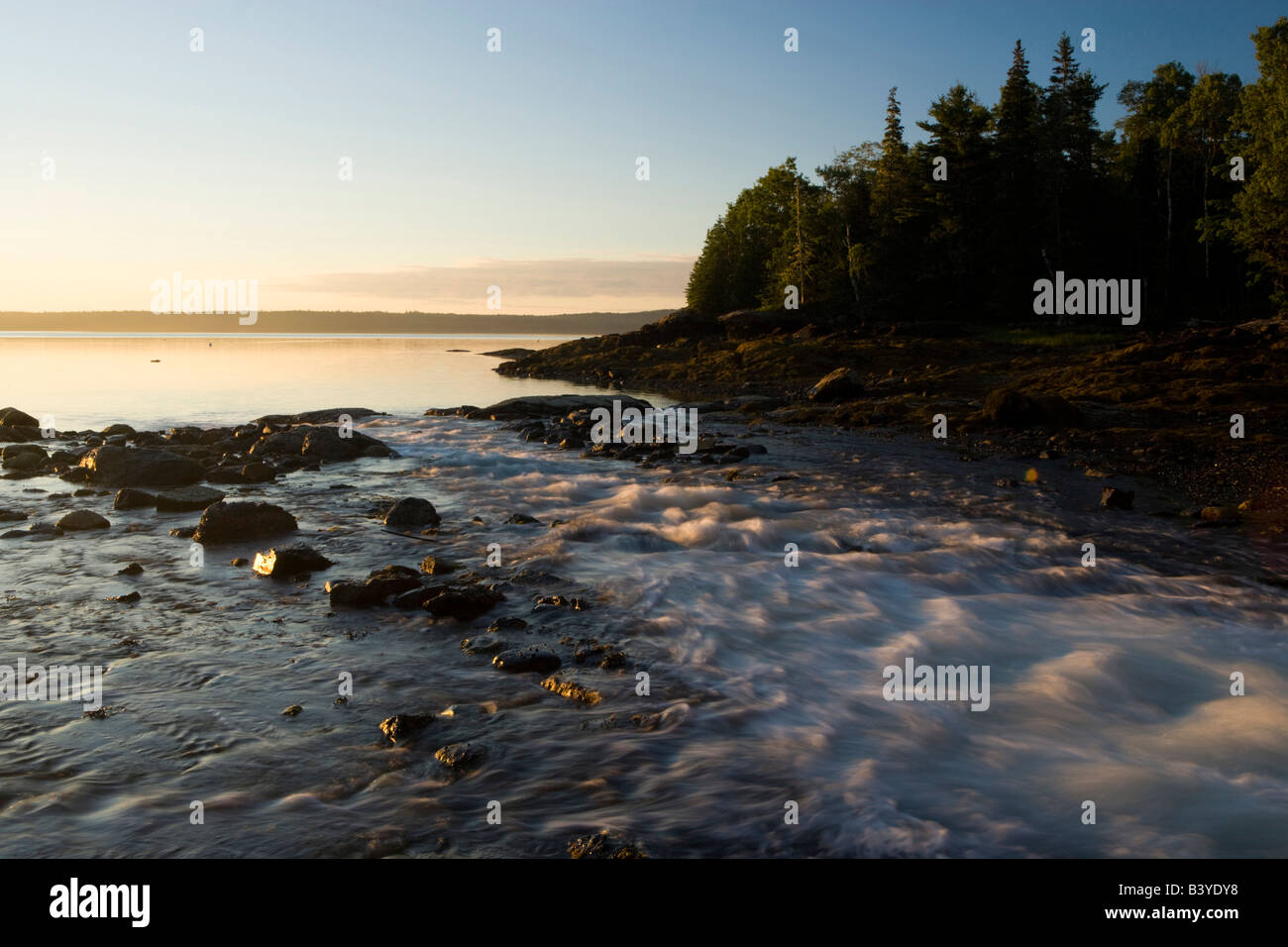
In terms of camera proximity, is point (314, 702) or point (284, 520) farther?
point (284, 520)

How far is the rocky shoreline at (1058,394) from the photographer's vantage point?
17.9 m

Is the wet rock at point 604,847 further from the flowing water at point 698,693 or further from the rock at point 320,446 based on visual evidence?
the rock at point 320,446

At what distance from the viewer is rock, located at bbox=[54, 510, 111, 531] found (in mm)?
15336

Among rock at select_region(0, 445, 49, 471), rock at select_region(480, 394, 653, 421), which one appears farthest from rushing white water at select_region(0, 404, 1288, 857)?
rock at select_region(480, 394, 653, 421)

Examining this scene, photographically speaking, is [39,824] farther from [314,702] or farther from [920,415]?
[920,415]

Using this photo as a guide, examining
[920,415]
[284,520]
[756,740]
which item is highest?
[920,415]

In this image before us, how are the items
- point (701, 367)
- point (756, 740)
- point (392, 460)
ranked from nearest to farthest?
point (756, 740) → point (392, 460) → point (701, 367)

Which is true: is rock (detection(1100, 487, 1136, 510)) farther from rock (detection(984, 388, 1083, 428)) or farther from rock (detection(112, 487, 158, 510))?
rock (detection(112, 487, 158, 510))

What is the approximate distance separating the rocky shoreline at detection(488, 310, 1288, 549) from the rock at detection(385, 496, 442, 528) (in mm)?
14115

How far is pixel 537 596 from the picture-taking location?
38.0 feet

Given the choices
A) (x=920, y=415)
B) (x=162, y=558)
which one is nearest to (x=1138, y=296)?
(x=920, y=415)

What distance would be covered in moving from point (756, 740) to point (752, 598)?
4.52 meters

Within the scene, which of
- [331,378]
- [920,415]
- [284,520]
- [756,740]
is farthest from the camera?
[331,378]
